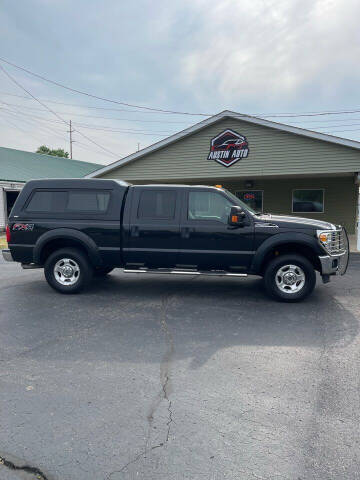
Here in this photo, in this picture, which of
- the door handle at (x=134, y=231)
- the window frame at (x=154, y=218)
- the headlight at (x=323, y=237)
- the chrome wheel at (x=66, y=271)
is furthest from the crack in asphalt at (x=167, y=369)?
the headlight at (x=323, y=237)

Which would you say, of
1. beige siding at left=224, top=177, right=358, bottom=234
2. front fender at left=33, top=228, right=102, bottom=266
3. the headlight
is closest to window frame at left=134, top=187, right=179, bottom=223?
front fender at left=33, top=228, right=102, bottom=266

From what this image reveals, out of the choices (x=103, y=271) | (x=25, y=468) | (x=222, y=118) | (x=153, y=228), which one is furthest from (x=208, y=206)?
(x=222, y=118)

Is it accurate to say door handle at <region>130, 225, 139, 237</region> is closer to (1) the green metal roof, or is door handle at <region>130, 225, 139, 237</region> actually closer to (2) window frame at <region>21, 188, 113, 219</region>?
(2) window frame at <region>21, 188, 113, 219</region>

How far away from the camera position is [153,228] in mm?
5969

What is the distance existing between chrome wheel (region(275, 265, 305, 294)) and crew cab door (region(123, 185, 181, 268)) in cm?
185

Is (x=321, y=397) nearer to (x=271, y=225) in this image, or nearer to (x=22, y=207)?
(x=271, y=225)

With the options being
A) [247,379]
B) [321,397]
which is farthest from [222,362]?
[321,397]

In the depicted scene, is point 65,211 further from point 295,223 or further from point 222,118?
point 222,118

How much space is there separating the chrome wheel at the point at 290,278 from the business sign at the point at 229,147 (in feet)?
29.1

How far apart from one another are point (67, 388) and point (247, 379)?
1.71 meters

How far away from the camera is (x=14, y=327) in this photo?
466cm

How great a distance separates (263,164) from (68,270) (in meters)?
9.68

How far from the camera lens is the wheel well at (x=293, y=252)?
226 inches

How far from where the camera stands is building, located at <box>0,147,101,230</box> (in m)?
20.4
